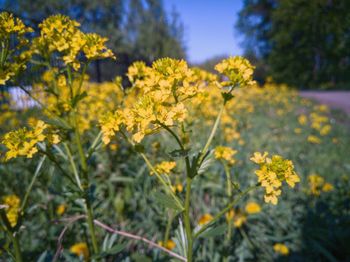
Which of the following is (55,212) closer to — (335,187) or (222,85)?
Answer: (222,85)

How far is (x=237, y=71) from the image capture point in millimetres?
1377

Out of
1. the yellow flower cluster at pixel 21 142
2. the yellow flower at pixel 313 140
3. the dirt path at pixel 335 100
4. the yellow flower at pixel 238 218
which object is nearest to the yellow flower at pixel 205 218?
the yellow flower at pixel 238 218

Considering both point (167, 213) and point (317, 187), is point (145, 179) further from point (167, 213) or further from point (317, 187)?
point (317, 187)

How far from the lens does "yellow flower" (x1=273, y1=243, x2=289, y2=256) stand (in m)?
2.09

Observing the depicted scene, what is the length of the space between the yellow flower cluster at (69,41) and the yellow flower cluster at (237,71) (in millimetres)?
666

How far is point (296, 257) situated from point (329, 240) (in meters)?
0.35

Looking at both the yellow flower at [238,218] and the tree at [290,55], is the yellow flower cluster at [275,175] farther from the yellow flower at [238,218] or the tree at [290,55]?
the tree at [290,55]

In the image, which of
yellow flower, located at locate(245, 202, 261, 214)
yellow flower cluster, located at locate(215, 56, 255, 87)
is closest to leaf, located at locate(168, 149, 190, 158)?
yellow flower cluster, located at locate(215, 56, 255, 87)

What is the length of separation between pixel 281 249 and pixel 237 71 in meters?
1.57

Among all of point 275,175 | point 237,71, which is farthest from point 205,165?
point 237,71

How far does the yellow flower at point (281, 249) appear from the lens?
2.09 metres

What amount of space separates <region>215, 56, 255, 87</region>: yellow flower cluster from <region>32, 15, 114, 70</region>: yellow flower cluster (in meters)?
0.67

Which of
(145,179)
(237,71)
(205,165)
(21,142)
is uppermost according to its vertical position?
(237,71)

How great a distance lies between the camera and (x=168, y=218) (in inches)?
79.2
